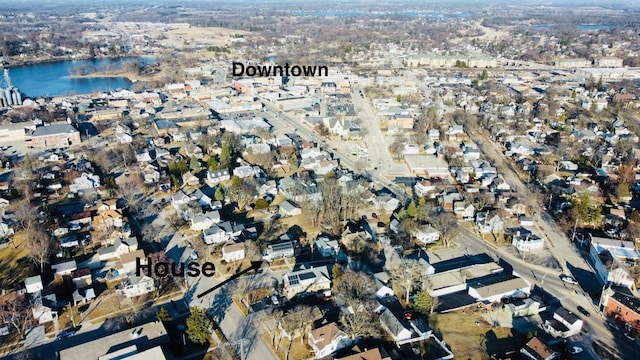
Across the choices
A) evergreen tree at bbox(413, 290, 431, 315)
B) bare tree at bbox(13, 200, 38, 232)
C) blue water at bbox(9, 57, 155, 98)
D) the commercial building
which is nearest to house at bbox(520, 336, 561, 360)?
evergreen tree at bbox(413, 290, 431, 315)

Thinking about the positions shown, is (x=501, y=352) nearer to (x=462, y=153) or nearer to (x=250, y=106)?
(x=462, y=153)

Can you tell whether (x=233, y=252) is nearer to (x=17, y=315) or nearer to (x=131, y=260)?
(x=131, y=260)

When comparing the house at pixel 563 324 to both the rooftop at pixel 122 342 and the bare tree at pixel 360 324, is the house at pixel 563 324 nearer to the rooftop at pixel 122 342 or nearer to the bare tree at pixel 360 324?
the bare tree at pixel 360 324

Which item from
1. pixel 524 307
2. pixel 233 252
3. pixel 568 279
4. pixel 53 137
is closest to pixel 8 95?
pixel 53 137

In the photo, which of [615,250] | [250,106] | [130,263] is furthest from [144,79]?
[615,250]

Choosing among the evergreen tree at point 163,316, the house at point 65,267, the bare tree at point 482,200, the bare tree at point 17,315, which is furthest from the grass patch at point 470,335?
the house at point 65,267

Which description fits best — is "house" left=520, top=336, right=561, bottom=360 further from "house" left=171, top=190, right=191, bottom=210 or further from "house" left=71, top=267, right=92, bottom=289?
"house" left=171, top=190, right=191, bottom=210

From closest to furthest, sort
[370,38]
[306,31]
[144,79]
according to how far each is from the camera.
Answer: [144,79] < [370,38] < [306,31]
